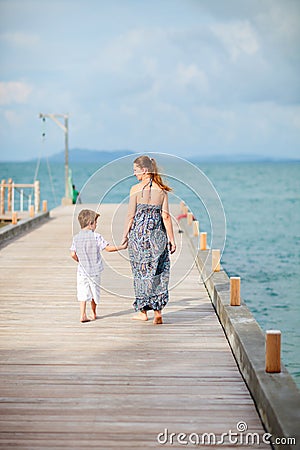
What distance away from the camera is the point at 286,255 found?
1017 inches

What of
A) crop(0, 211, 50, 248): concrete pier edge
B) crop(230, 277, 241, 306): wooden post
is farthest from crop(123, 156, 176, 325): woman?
crop(0, 211, 50, 248): concrete pier edge

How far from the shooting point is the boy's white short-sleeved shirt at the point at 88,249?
21.6 feet

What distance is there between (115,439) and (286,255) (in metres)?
22.3

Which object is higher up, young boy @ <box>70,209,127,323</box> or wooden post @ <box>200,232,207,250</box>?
young boy @ <box>70,209,127,323</box>

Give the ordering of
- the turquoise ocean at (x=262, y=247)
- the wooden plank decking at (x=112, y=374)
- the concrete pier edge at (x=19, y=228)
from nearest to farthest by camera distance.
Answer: the wooden plank decking at (x=112, y=374) < the turquoise ocean at (x=262, y=247) < the concrete pier edge at (x=19, y=228)

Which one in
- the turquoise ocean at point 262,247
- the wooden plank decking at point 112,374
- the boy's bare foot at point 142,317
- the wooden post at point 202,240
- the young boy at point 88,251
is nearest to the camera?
the wooden plank decking at point 112,374

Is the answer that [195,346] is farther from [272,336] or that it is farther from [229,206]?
[229,206]

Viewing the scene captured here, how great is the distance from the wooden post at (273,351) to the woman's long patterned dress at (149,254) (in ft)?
6.85

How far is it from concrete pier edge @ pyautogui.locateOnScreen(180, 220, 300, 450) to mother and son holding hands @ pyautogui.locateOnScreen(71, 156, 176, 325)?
639mm

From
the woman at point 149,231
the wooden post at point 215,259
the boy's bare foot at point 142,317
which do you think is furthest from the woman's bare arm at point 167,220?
the wooden post at point 215,259

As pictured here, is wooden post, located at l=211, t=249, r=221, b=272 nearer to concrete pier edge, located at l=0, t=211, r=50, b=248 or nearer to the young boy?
the young boy

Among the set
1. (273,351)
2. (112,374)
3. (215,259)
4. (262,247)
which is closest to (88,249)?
(112,374)

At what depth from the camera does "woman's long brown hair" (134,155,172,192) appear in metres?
6.48

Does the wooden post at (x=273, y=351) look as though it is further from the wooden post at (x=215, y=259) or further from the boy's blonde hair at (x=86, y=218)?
the wooden post at (x=215, y=259)
